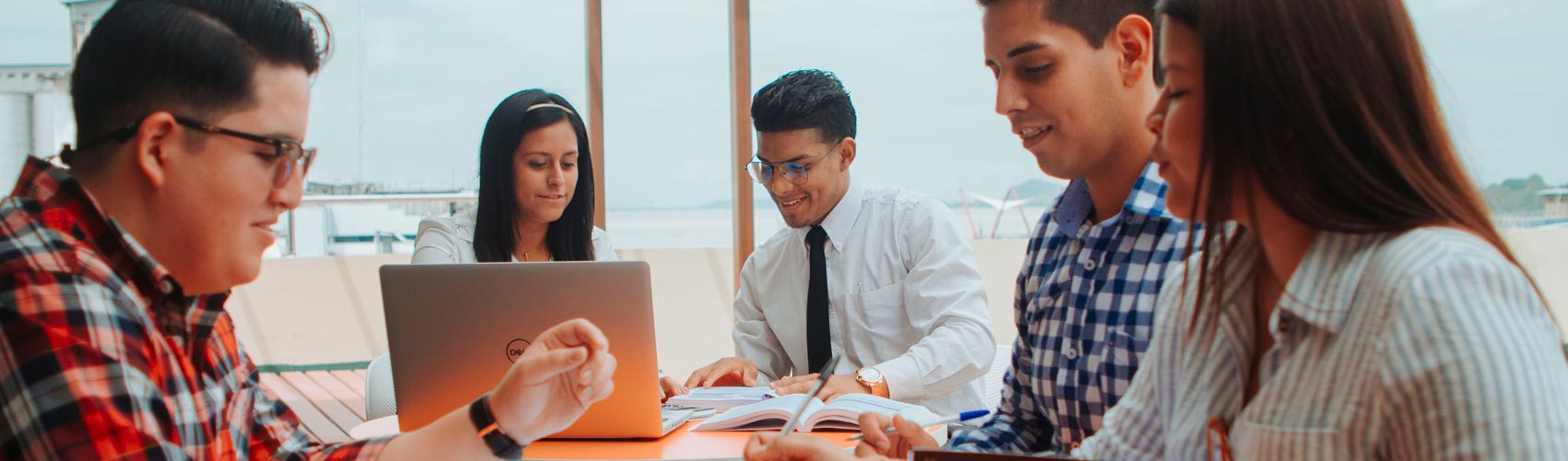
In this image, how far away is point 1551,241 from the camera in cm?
469

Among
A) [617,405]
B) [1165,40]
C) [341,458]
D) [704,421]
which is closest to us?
[1165,40]

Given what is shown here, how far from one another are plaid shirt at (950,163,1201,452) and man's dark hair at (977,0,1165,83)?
0.76 feet

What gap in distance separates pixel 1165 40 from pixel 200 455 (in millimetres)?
1110

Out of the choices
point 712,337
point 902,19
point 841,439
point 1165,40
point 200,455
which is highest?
point 902,19

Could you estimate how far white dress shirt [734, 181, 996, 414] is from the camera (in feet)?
8.91

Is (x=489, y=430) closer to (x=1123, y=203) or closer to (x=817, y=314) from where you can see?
(x=1123, y=203)

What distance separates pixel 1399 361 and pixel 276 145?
3.81ft

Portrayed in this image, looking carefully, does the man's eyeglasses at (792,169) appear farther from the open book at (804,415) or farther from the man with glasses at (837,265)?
the open book at (804,415)

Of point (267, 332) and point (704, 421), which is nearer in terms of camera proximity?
point (704, 421)

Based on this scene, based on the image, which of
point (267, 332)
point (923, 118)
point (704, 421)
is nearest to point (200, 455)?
point (704, 421)

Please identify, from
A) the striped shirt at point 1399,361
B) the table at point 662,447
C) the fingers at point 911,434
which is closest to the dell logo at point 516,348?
the table at point 662,447

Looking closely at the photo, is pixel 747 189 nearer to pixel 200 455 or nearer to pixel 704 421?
pixel 704 421

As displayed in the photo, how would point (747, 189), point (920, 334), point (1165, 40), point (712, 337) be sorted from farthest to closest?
point (712, 337) < point (747, 189) < point (920, 334) < point (1165, 40)

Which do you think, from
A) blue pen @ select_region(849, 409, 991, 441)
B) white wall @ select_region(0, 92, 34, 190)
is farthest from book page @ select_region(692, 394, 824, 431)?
white wall @ select_region(0, 92, 34, 190)
